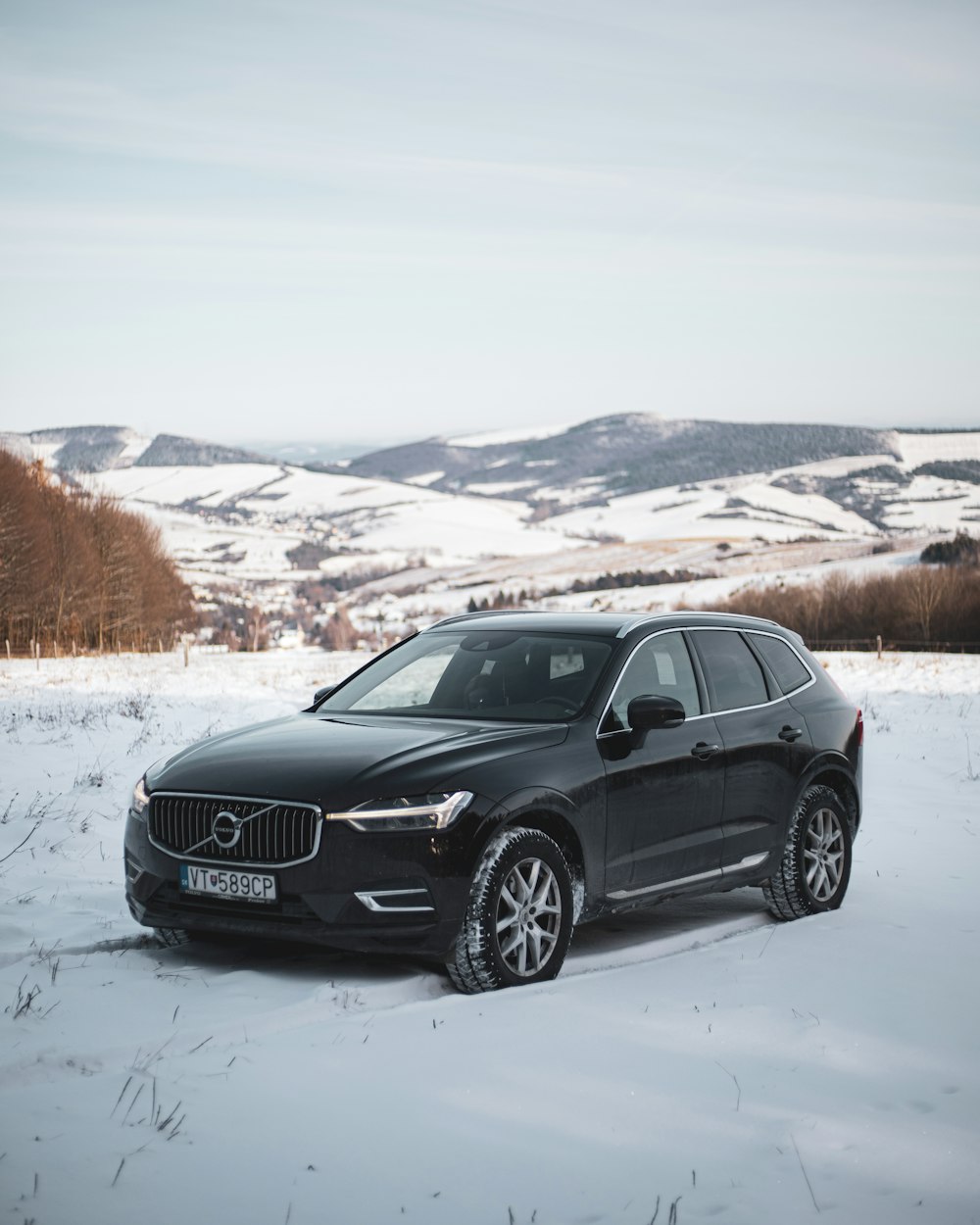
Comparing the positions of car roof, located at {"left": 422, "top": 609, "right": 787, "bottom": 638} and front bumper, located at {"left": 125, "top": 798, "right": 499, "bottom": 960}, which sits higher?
car roof, located at {"left": 422, "top": 609, "right": 787, "bottom": 638}

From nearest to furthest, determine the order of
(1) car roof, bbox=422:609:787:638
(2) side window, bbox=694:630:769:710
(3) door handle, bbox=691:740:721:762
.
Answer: (3) door handle, bbox=691:740:721:762, (1) car roof, bbox=422:609:787:638, (2) side window, bbox=694:630:769:710

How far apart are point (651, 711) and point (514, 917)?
4.31 ft

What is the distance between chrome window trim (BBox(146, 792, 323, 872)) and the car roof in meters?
2.07

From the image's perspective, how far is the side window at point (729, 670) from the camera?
306 inches

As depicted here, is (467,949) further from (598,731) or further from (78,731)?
(78,731)

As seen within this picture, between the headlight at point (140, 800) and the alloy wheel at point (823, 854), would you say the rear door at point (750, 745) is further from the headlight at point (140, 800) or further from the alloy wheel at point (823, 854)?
the headlight at point (140, 800)

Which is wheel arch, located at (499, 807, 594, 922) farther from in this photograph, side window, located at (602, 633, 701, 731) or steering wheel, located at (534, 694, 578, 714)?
side window, located at (602, 633, 701, 731)

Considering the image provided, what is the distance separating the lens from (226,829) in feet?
20.0

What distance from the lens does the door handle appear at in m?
7.26

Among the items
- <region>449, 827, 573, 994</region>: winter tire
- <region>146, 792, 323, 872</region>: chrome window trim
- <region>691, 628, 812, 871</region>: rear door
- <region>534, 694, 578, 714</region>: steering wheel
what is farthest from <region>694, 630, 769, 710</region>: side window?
<region>146, 792, 323, 872</region>: chrome window trim

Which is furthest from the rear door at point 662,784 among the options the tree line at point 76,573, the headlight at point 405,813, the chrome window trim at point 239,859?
the tree line at point 76,573

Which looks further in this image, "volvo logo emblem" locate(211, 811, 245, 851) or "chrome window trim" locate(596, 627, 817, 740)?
"chrome window trim" locate(596, 627, 817, 740)

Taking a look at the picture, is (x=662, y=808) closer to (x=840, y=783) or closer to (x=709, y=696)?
(x=709, y=696)

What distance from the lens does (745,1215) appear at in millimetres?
3900
